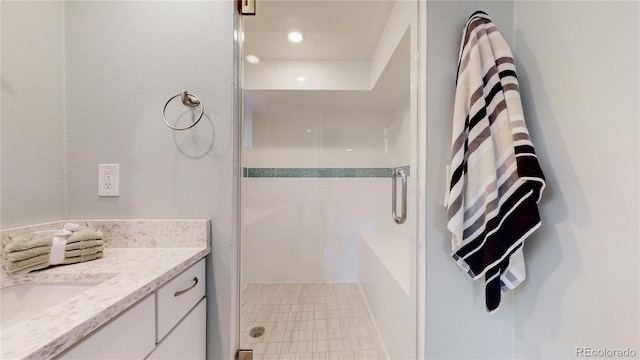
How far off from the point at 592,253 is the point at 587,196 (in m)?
0.18

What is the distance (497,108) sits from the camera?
2.97 ft

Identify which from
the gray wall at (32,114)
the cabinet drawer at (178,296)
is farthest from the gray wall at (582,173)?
the gray wall at (32,114)

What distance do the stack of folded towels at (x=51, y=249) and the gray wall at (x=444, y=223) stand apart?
4.17 ft

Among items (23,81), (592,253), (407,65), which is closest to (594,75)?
(592,253)

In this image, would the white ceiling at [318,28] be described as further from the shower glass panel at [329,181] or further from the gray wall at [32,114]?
the gray wall at [32,114]

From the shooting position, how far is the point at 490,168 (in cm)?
88

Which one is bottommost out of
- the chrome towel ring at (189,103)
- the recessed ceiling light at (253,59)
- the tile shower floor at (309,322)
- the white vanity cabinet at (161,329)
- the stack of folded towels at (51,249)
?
the tile shower floor at (309,322)

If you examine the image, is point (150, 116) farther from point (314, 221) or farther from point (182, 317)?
point (314, 221)

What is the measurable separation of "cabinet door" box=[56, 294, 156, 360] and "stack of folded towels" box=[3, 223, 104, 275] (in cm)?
37

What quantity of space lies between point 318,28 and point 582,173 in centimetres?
167

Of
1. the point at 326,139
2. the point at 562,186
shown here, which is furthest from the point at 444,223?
the point at 326,139

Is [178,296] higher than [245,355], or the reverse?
[178,296]

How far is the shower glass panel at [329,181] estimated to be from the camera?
151 centimetres

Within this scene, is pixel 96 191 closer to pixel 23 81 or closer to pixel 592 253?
pixel 23 81
